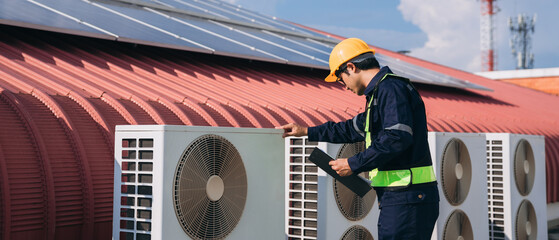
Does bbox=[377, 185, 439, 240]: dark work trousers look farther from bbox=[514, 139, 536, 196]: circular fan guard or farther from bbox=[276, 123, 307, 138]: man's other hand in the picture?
bbox=[514, 139, 536, 196]: circular fan guard

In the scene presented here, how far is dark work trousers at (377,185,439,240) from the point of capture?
445 cm

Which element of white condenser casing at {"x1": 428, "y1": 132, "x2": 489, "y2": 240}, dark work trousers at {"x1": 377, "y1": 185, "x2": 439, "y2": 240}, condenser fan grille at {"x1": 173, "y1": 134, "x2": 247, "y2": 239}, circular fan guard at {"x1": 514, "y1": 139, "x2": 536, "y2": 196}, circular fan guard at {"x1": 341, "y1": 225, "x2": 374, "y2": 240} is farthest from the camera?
circular fan guard at {"x1": 514, "y1": 139, "x2": 536, "y2": 196}

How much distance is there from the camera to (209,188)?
476 centimetres


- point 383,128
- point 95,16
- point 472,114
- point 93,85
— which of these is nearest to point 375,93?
point 383,128

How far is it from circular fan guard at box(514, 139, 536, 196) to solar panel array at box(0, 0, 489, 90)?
532 cm

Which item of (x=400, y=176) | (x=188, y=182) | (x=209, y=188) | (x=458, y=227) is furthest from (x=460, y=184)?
(x=188, y=182)

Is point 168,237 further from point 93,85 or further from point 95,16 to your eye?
point 95,16

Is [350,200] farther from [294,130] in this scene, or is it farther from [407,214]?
[407,214]

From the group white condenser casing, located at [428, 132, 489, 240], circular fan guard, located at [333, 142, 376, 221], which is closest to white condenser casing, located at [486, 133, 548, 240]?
white condenser casing, located at [428, 132, 489, 240]

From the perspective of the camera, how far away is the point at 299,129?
5.45m

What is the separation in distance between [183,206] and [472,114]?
1123 centimetres

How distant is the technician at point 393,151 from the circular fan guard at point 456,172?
229 cm

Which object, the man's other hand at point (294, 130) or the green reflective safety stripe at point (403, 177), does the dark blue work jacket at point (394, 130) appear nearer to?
the green reflective safety stripe at point (403, 177)

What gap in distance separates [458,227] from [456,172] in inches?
24.3
